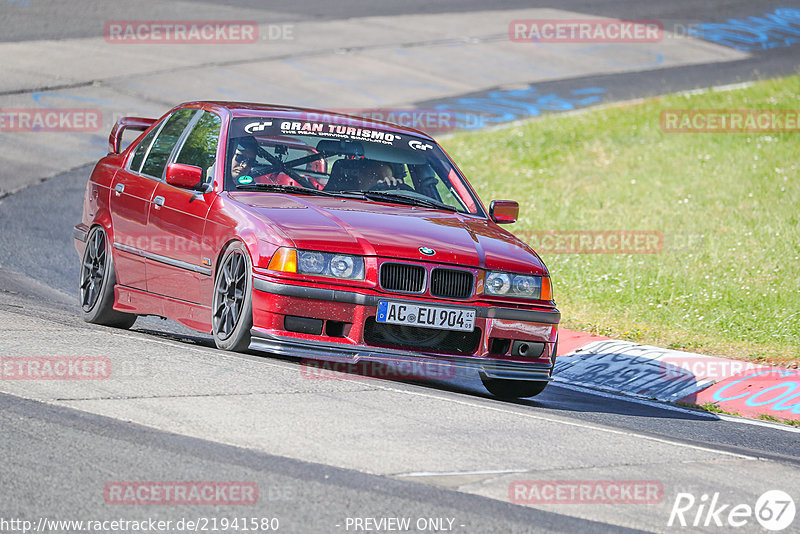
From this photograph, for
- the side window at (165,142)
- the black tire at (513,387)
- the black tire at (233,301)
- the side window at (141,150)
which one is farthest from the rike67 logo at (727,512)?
the side window at (141,150)

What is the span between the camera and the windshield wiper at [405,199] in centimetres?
839

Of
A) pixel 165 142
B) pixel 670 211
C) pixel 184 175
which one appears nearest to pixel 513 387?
pixel 184 175

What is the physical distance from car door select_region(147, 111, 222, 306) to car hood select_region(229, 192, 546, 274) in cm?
39

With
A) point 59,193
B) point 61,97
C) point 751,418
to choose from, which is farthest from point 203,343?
point 61,97

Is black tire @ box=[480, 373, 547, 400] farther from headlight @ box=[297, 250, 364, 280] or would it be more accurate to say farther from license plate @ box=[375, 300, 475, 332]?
headlight @ box=[297, 250, 364, 280]

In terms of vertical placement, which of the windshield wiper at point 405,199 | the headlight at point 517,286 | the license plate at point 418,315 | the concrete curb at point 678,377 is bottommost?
the concrete curb at point 678,377

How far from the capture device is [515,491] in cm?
518

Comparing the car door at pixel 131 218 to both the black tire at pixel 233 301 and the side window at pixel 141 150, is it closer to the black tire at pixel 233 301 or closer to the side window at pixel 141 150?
the side window at pixel 141 150

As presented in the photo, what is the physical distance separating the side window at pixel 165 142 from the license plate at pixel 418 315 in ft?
8.37

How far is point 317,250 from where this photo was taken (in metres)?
7.24

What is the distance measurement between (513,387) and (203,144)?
2708mm

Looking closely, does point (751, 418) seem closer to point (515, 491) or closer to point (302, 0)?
point (515, 491)

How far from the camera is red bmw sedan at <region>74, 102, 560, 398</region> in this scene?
7242 mm

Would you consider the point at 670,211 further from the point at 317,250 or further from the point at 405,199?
the point at 317,250
